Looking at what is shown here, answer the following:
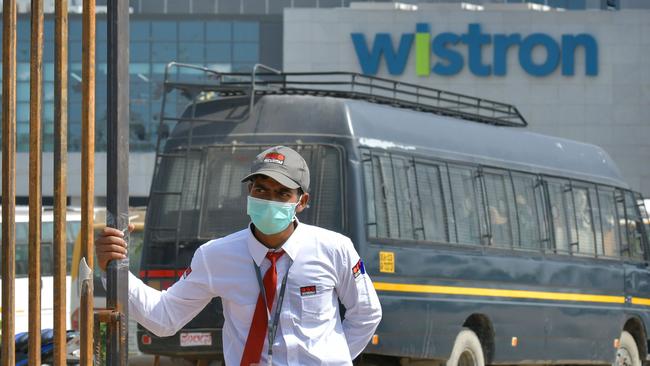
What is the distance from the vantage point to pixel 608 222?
57.6 feet

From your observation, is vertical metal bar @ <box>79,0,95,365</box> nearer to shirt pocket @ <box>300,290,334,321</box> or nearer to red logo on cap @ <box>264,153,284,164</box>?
red logo on cap @ <box>264,153,284,164</box>

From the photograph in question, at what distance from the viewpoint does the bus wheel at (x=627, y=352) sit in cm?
1733

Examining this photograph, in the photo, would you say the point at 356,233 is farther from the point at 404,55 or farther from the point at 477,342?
the point at 404,55

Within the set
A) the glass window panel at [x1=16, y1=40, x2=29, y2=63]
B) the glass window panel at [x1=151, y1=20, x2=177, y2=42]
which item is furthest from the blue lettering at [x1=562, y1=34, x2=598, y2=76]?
the glass window panel at [x1=16, y1=40, x2=29, y2=63]

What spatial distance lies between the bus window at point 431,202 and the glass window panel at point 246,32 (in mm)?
48938

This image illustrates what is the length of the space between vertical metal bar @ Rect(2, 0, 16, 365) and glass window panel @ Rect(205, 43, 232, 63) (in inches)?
2246

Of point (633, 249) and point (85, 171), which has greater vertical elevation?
point (85, 171)

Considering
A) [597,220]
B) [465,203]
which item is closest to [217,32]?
[597,220]

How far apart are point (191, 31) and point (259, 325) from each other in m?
58.1

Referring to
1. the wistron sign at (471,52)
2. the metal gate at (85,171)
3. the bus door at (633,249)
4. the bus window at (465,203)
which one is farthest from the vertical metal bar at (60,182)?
the wistron sign at (471,52)

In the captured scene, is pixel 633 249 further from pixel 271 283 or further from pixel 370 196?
pixel 271 283

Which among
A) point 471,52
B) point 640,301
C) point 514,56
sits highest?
point 471,52

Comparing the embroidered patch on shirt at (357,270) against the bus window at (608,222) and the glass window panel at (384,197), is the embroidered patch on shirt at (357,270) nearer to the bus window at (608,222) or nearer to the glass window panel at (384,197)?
the glass window panel at (384,197)

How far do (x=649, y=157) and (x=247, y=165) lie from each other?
46.7 m
